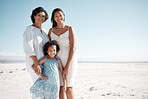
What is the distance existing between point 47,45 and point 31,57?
1.23 feet

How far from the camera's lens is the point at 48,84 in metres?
2.52

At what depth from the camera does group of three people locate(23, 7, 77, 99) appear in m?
2.50

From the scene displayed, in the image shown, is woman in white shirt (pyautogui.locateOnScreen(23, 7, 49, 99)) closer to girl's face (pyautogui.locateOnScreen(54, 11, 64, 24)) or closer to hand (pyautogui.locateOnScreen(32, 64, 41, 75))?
hand (pyautogui.locateOnScreen(32, 64, 41, 75))

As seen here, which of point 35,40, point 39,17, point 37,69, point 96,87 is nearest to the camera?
point 37,69

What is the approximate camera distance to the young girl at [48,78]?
8.20 ft

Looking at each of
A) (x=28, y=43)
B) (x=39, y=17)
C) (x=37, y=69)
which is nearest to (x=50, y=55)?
(x=37, y=69)

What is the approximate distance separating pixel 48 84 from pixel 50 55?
22.2 inches

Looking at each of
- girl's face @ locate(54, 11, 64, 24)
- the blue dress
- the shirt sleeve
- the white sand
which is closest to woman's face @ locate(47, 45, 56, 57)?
the blue dress

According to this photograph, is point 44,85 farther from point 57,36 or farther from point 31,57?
point 57,36

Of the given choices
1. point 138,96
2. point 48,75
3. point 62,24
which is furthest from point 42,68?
point 138,96

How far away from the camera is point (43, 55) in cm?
264

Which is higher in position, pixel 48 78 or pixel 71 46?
pixel 71 46

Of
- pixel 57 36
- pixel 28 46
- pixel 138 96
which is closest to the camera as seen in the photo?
pixel 28 46

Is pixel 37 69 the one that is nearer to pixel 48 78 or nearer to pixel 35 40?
pixel 48 78
